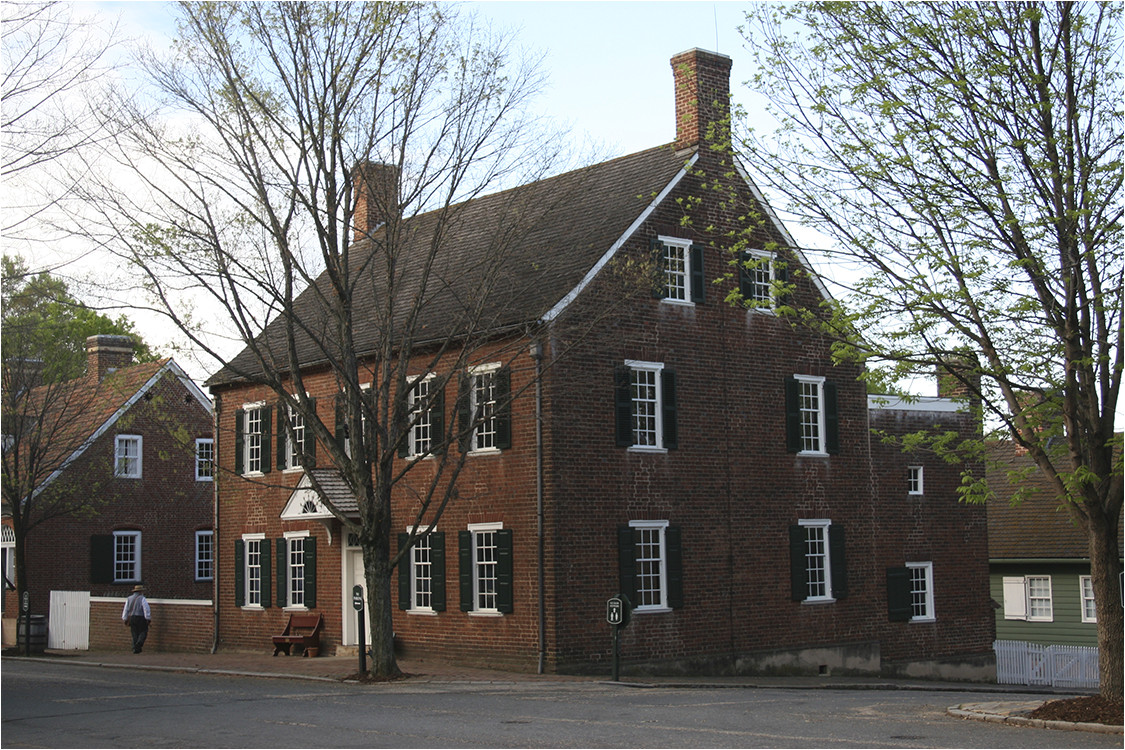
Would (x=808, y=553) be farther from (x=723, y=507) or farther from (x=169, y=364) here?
(x=169, y=364)

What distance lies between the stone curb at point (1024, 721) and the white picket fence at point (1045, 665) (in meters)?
16.2

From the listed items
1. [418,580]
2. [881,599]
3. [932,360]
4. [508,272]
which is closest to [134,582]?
[418,580]

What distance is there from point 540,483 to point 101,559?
20.3 m

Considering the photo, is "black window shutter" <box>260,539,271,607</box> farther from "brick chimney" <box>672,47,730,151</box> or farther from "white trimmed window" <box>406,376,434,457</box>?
"brick chimney" <box>672,47,730,151</box>

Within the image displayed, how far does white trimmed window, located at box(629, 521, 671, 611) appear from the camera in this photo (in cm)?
2336

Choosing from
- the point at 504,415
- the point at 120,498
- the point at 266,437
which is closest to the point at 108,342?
the point at 120,498

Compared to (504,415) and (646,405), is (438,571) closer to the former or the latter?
(504,415)

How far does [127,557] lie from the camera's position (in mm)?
38531

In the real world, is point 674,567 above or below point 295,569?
above

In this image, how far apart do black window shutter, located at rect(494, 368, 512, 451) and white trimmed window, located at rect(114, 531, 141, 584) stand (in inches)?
764

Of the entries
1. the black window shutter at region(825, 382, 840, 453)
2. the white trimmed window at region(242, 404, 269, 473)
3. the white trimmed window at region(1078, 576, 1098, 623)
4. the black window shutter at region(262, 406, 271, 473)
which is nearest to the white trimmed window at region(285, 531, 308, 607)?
the black window shutter at region(262, 406, 271, 473)

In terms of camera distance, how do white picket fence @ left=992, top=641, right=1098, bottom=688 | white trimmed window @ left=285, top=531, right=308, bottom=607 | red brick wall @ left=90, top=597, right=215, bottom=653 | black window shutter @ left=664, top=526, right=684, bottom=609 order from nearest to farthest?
black window shutter @ left=664, top=526, right=684, bottom=609, white trimmed window @ left=285, top=531, right=308, bottom=607, red brick wall @ left=90, top=597, right=215, bottom=653, white picket fence @ left=992, top=641, right=1098, bottom=688

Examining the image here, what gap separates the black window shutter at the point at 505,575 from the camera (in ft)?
74.8

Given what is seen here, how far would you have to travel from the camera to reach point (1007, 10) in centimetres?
1427
